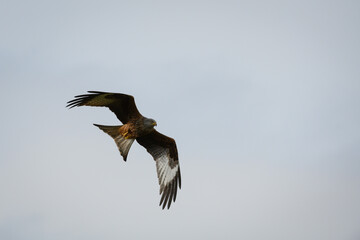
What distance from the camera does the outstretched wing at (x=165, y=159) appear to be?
13578mm

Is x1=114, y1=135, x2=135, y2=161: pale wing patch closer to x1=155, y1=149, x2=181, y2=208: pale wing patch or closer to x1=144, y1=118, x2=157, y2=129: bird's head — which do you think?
x1=144, y1=118, x2=157, y2=129: bird's head

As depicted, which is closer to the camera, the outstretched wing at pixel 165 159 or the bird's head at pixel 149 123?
the bird's head at pixel 149 123

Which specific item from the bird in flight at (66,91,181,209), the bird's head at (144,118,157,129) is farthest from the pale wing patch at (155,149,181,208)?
the bird's head at (144,118,157,129)

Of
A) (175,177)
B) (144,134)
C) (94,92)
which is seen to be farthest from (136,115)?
(175,177)

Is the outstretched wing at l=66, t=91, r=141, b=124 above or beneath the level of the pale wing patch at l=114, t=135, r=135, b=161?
above

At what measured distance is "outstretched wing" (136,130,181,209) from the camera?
13578 mm

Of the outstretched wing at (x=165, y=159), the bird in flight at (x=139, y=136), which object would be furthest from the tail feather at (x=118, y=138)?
the outstretched wing at (x=165, y=159)

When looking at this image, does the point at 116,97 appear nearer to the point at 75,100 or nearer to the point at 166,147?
the point at 75,100

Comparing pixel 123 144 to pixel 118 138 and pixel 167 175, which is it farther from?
pixel 167 175

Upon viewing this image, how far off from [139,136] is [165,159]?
1.53 metres

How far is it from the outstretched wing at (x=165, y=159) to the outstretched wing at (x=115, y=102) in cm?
106

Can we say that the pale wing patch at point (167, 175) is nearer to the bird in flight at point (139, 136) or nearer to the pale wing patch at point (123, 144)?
the bird in flight at point (139, 136)

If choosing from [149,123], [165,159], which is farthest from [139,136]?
[165,159]

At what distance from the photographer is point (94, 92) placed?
1195 cm
